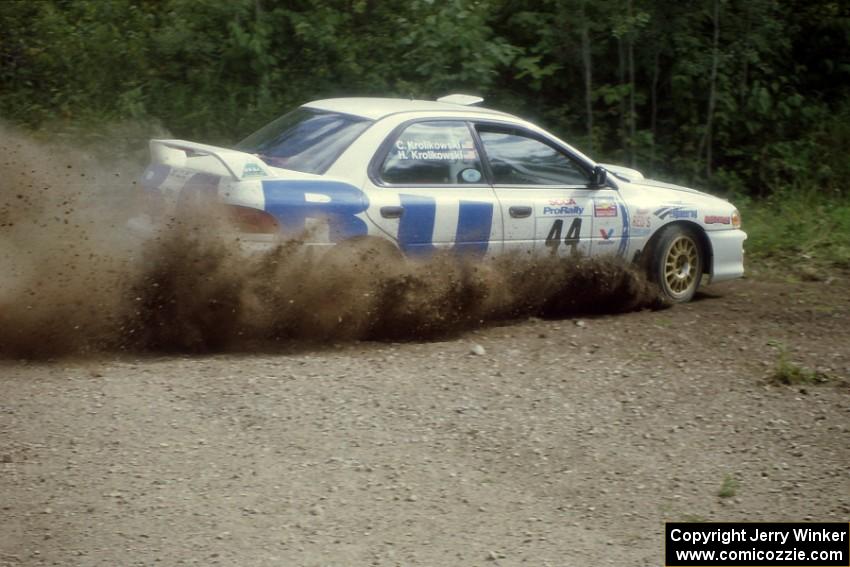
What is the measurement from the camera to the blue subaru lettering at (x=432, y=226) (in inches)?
314

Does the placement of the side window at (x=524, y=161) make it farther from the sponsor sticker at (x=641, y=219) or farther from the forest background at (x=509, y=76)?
the forest background at (x=509, y=76)

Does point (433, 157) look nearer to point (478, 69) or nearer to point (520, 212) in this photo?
point (520, 212)

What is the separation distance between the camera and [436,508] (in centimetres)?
507

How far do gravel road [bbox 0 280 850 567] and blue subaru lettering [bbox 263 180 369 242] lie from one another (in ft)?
2.67

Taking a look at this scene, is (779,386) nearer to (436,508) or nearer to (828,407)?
(828,407)

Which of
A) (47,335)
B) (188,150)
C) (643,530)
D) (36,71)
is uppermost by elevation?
(36,71)

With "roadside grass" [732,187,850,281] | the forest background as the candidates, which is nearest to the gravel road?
"roadside grass" [732,187,850,281]

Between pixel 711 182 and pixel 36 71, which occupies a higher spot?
pixel 36 71

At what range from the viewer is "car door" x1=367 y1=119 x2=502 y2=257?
26.1 feet

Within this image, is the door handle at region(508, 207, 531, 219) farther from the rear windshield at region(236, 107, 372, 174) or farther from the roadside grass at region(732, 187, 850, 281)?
the roadside grass at region(732, 187, 850, 281)

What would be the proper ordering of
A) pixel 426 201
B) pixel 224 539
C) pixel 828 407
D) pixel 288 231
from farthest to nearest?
pixel 426 201 < pixel 288 231 < pixel 828 407 < pixel 224 539

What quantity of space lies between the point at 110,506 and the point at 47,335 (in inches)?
91.4

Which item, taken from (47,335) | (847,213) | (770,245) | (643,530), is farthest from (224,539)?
(847,213)
